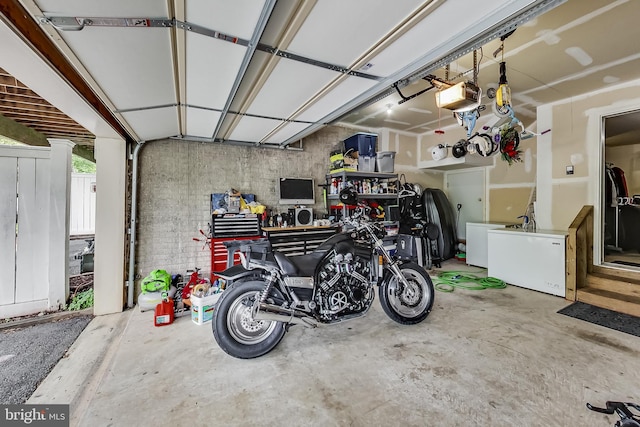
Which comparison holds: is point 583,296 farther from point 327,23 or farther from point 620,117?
point 327,23

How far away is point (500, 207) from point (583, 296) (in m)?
2.35

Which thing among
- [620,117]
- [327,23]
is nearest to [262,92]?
[327,23]

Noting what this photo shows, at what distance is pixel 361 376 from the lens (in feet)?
6.11

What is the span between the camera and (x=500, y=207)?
17.1 ft

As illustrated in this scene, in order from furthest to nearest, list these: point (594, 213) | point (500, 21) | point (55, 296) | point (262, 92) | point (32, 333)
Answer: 1. point (594, 213)
2. point (55, 296)
3. point (32, 333)
4. point (262, 92)
5. point (500, 21)

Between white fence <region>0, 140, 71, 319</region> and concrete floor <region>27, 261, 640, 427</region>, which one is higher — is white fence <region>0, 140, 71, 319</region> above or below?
above

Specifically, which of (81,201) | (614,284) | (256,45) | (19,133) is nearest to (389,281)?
(256,45)

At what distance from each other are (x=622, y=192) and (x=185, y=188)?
7285 millimetres

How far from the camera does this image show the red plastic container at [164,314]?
270cm

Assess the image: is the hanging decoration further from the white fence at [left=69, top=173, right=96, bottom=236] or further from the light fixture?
the white fence at [left=69, top=173, right=96, bottom=236]

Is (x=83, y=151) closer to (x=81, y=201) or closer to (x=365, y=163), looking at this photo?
(x=81, y=201)

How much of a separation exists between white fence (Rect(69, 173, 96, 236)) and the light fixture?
10.9m

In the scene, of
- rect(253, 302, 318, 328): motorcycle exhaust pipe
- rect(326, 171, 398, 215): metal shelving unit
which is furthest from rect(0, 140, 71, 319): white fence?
rect(326, 171, 398, 215): metal shelving unit

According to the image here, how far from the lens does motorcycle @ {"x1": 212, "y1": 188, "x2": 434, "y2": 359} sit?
209 cm
